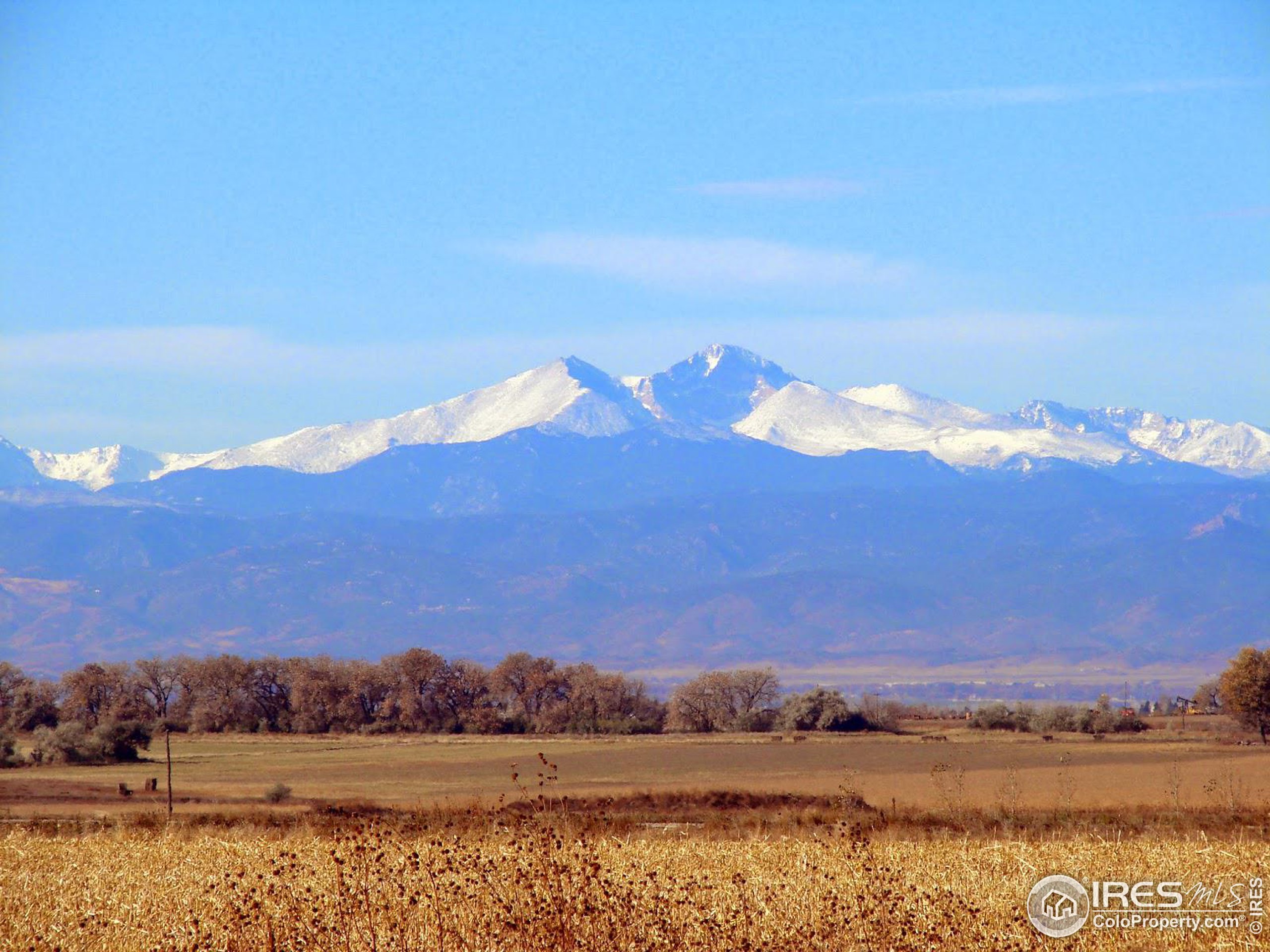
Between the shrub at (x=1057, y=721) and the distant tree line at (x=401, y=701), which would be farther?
the distant tree line at (x=401, y=701)

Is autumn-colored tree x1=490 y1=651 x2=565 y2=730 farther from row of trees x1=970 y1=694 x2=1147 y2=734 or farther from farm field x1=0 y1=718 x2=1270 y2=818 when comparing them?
row of trees x1=970 y1=694 x2=1147 y2=734

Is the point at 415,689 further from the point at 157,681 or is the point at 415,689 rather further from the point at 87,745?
the point at 87,745

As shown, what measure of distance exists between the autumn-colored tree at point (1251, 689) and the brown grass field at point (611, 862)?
100 feet

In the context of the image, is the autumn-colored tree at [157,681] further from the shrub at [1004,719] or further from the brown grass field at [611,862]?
the brown grass field at [611,862]

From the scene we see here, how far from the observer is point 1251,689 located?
255 ft

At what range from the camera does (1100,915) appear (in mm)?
17922

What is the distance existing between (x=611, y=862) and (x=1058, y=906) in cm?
640

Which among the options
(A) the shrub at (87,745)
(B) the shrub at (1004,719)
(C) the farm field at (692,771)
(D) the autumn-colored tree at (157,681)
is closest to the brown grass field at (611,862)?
(C) the farm field at (692,771)

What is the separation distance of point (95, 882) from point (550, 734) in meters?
76.5

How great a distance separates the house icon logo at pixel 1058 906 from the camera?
17.5 m

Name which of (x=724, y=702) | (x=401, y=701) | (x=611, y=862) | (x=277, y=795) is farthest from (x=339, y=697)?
(x=611, y=862)

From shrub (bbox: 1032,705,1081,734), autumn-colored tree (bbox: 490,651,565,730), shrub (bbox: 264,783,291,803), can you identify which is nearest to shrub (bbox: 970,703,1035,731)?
shrub (bbox: 1032,705,1081,734)

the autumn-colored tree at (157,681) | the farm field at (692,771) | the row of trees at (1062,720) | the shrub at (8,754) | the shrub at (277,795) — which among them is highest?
the autumn-colored tree at (157,681)

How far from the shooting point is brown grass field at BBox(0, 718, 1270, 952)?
658 inches
